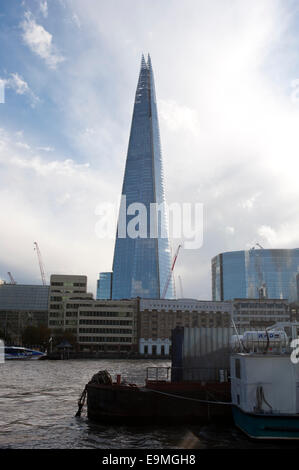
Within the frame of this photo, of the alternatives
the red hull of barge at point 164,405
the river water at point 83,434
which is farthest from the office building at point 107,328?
the red hull of barge at point 164,405

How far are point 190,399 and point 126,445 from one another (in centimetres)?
781

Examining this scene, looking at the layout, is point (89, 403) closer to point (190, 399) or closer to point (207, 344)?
point (190, 399)

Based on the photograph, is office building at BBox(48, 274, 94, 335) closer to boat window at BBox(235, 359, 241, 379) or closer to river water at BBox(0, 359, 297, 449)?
river water at BBox(0, 359, 297, 449)

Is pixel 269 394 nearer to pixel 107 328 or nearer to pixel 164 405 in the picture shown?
pixel 164 405

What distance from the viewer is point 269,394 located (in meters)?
28.4

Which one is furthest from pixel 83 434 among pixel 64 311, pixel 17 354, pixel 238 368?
pixel 64 311

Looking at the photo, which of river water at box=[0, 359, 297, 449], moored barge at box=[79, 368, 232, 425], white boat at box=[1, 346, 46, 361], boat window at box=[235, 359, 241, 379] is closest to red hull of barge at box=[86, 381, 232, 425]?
moored barge at box=[79, 368, 232, 425]

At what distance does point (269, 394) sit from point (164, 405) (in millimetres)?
9629

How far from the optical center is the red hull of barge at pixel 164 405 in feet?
113

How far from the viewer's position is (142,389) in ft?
116

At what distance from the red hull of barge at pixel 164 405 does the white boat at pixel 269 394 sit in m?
3.90

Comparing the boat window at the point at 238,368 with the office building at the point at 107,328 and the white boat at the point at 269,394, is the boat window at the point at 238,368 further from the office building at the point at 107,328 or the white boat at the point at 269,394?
the office building at the point at 107,328

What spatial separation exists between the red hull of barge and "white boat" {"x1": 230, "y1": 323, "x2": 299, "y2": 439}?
3900 millimetres
